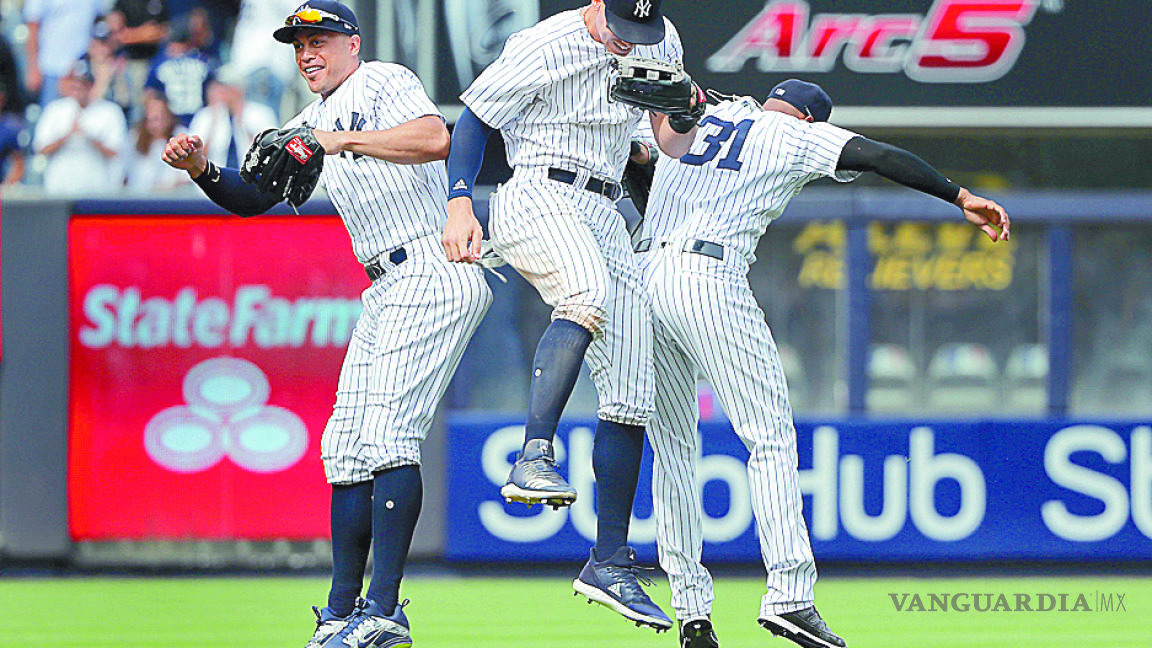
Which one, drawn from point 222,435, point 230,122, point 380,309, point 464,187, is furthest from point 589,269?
point 230,122

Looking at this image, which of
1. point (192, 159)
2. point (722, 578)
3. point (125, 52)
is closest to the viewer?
point (192, 159)

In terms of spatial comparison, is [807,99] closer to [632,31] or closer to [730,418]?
[632,31]

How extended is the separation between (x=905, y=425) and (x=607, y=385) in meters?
3.05

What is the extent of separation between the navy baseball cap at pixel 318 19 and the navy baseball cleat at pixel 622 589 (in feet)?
5.72

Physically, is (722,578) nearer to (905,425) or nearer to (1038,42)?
(905,425)

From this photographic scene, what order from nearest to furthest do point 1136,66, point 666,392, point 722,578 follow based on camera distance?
point 666,392
point 722,578
point 1136,66

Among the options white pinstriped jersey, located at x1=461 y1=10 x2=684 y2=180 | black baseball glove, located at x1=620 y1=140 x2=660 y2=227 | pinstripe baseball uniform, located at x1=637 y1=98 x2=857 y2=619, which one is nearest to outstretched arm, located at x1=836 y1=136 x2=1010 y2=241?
pinstripe baseball uniform, located at x1=637 y1=98 x2=857 y2=619

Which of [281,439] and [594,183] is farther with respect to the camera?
[281,439]

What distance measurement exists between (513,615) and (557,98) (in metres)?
2.47

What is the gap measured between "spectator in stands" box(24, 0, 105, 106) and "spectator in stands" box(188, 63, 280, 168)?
3.84 ft

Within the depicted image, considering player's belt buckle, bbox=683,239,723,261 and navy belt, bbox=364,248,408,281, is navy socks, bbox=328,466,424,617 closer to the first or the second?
navy belt, bbox=364,248,408,281

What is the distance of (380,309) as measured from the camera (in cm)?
471

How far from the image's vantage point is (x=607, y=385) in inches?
178

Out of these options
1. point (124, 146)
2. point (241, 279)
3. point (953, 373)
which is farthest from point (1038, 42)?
point (124, 146)
